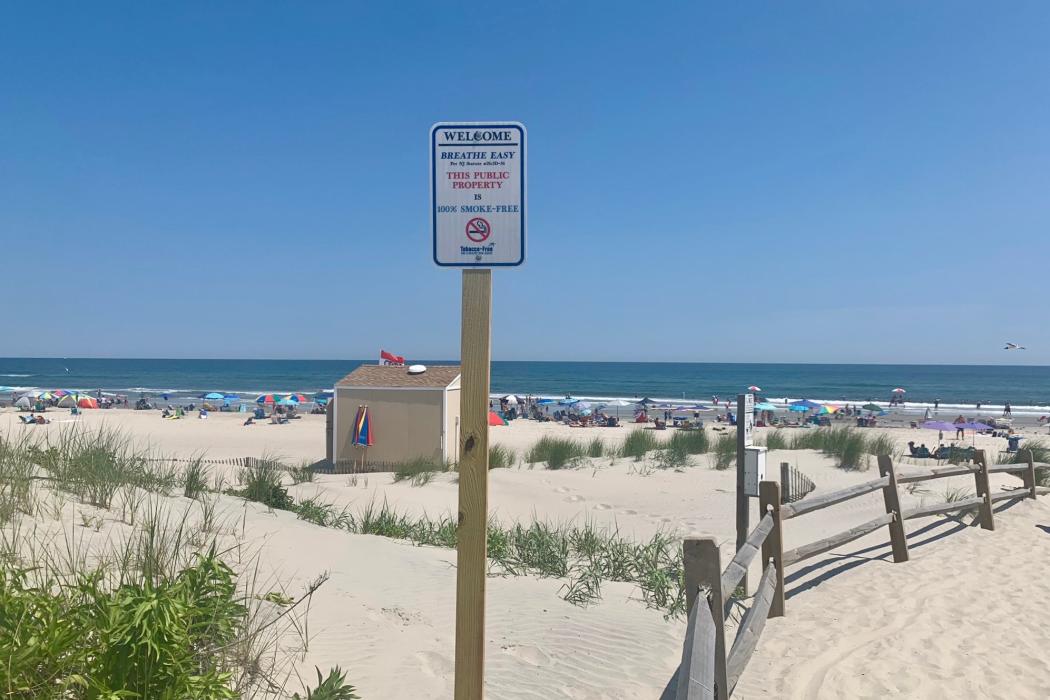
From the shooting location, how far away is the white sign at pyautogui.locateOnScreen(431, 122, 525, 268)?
259 centimetres

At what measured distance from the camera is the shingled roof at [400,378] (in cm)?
1658

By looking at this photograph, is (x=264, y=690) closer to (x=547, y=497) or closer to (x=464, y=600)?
(x=464, y=600)

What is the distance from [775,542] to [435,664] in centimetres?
304

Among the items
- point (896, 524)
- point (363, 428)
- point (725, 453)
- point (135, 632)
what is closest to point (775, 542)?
point (896, 524)

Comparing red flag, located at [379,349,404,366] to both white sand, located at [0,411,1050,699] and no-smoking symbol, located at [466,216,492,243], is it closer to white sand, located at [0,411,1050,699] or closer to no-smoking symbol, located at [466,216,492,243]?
white sand, located at [0,411,1050,699]

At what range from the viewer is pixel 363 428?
1642cm

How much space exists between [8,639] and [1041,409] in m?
61.7

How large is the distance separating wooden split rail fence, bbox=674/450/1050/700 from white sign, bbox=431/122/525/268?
178cm

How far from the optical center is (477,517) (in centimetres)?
272

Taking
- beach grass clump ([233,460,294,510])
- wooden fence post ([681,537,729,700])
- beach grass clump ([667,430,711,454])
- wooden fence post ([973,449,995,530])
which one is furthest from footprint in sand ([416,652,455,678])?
beach grass clump ([667,430,711,454])

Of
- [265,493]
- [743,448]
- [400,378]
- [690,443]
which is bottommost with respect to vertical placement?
[690,443]

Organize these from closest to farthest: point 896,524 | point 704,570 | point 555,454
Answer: point 704,570
point 896,524
point 555,454

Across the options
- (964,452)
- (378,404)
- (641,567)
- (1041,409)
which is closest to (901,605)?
(641,567)

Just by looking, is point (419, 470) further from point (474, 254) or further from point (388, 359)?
point (474, 254)
